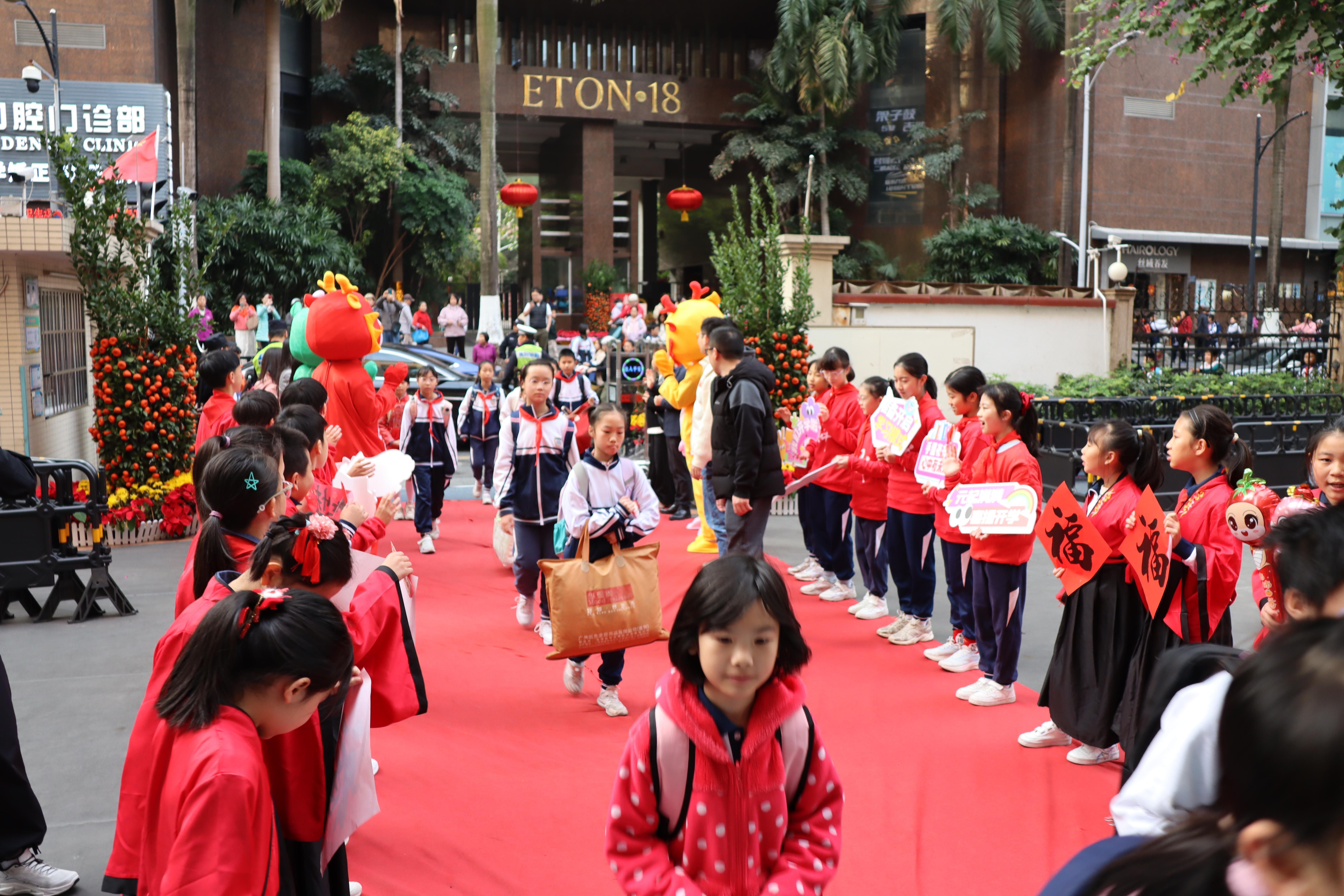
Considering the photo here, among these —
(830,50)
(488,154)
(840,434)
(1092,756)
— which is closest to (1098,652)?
(1092,756)

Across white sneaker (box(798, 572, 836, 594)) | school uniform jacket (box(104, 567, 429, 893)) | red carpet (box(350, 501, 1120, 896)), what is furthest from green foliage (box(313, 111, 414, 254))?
school uniform jacket (box(104, 567, 429, 893))

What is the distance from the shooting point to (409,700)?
2.93 m

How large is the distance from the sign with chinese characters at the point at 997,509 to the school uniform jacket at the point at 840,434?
77.0 inches

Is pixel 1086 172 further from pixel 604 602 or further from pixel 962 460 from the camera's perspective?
pixel 604 602

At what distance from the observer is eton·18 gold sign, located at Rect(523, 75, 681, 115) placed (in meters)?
28.8

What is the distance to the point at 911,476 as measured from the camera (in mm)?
6211

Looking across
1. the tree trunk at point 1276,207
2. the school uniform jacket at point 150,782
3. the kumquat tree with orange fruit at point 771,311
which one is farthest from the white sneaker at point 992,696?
the tree trunk at point 1276,207

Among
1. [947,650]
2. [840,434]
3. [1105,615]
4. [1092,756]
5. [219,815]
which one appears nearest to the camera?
[219,815]

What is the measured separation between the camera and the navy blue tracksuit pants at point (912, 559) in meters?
6.27

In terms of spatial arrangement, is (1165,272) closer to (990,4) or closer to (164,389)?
(990,4)

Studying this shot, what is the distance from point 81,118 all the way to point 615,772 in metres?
17.9

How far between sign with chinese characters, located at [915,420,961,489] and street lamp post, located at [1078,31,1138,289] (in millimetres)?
19552

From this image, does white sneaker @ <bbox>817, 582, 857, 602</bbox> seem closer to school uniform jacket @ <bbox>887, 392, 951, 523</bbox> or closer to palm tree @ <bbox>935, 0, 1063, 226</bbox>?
school uniform jacket @ <bbox>887, 392, 951, 523</bbox>

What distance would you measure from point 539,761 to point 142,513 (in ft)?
20.5
